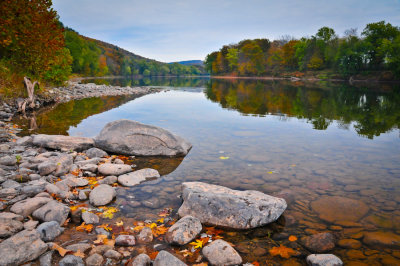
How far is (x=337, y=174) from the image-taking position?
780 cm

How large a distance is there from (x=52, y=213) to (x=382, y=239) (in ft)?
20.1

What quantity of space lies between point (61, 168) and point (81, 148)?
2445 millimetres

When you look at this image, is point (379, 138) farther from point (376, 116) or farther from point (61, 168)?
point (61, 168)

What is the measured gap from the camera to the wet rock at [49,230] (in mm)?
4281

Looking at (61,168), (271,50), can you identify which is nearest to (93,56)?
(271,50)

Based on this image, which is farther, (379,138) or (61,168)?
(379,138)

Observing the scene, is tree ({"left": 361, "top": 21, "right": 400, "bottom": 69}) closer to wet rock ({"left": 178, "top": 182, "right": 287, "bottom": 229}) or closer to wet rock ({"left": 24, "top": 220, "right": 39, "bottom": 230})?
wet rock ({"left": 178, "top": 182, "right": 287, "bottom": 229})

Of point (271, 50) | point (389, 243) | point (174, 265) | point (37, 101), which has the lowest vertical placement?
point (389, 243)

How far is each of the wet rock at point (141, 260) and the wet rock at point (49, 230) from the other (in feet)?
5.18

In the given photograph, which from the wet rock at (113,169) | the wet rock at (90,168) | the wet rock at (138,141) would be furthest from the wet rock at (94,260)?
the wet rock at (138,141)

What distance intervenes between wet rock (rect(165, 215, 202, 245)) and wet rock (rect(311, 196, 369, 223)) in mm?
2778

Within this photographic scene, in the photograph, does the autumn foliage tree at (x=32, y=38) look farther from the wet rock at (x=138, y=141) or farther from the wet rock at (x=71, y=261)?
the wet rock at (x=71, y=261)

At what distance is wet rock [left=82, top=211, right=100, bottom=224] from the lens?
16.4 feet

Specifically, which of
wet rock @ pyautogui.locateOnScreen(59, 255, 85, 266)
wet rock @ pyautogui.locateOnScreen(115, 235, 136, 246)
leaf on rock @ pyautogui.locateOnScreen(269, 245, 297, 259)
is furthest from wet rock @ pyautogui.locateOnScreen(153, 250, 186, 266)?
leaf on rock @ pyautogui.locateOnScreen(269, 245, 297, 259)
